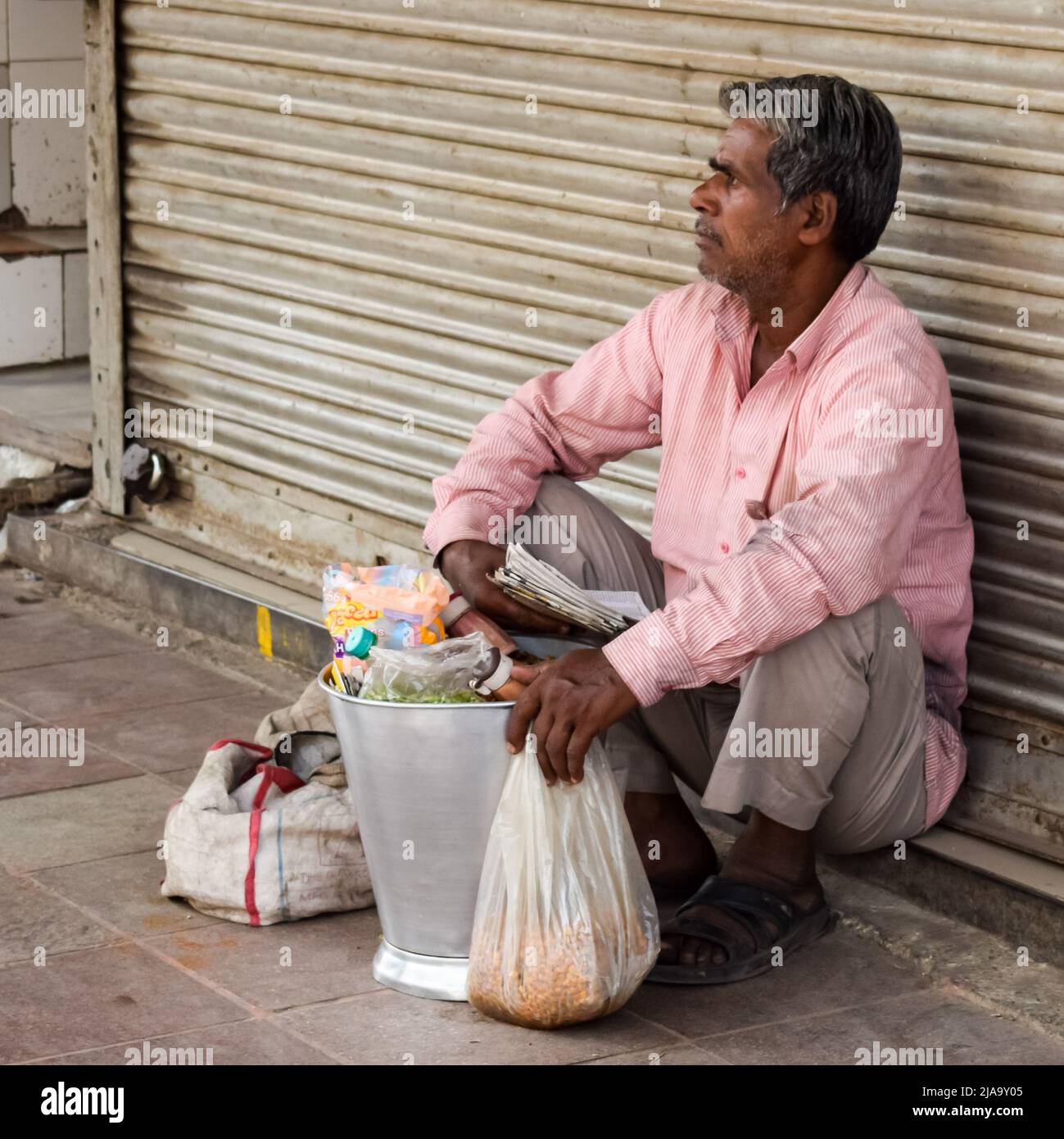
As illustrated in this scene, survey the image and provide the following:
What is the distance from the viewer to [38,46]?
746 centimetres

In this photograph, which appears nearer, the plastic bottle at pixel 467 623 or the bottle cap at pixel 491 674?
the bottle cap at pixel 491 674

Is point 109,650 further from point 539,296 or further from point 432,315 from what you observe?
point 539,296

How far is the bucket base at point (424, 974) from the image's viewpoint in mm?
3193

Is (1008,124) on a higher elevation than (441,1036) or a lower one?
higher

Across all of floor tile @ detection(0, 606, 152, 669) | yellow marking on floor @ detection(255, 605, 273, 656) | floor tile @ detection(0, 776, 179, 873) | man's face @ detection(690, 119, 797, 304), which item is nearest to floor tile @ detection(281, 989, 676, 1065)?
floor tile @ detection(0, 776, 179, 873)

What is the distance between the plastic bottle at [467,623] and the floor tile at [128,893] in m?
0.73

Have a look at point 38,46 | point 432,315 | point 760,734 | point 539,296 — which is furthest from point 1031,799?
point 38,46

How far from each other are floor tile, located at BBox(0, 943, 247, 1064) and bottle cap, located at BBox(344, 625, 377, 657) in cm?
64

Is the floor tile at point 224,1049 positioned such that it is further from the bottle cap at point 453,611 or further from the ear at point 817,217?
the ear at point 817,217

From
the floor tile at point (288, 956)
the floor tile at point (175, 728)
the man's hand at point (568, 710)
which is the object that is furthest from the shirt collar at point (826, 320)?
the floor tile at point (175, 728)

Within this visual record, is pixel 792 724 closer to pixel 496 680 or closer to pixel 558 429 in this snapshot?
pixel 496 680

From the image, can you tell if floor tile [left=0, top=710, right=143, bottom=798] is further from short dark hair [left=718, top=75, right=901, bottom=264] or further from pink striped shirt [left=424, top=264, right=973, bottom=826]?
short dark hair [left=718, top=75, right=901, bottom=264]

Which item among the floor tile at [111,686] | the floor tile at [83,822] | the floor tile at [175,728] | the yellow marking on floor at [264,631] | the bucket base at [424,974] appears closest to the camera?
the bucket base at [424,974]

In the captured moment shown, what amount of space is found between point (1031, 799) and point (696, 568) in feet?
2.52
